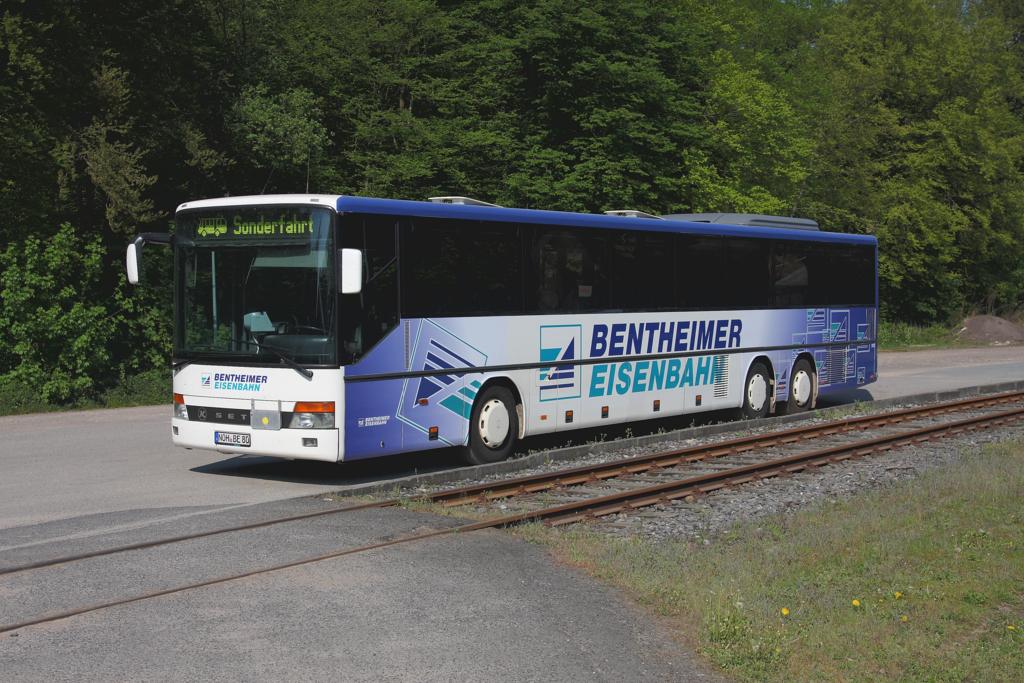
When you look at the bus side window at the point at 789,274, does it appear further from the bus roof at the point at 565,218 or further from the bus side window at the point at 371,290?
the bus side window at the point at 371,290

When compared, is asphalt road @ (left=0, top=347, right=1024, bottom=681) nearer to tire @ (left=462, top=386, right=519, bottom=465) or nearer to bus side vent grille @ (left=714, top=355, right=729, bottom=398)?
tire @ (left=462, top=386, right=519, bottom=465)

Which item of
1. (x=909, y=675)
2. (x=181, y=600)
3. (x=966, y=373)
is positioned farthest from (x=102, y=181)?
(x=966, y=373)

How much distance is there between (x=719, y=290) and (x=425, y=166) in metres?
14.0

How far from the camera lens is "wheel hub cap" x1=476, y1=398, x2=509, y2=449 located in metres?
14.3

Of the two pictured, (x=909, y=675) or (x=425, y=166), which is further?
(x=425, y=166)

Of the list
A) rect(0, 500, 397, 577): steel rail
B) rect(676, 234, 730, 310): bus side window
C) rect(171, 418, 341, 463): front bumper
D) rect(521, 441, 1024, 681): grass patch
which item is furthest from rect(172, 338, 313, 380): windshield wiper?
rect(676, 234, 730, 310): bus side window

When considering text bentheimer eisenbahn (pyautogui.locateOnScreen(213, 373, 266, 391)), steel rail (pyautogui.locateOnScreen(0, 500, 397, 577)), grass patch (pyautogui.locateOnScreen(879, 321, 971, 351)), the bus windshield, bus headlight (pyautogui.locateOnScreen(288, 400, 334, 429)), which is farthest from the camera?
A: grass patch (pyautogui.locateOnScreen(879, 321, 971, 351))

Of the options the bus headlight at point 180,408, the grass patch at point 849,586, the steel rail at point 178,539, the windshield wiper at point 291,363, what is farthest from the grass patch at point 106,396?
the grass patch at point 849,586

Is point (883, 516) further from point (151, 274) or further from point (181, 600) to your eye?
point (151, 274)

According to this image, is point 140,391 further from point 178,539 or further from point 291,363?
point 178,539

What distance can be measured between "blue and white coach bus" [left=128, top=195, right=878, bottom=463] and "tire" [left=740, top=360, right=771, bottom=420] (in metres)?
0.19

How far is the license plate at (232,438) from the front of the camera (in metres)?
12.7

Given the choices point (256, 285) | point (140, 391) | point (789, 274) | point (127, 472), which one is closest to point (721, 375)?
point (789, 274)

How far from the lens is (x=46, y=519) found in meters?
10.6
